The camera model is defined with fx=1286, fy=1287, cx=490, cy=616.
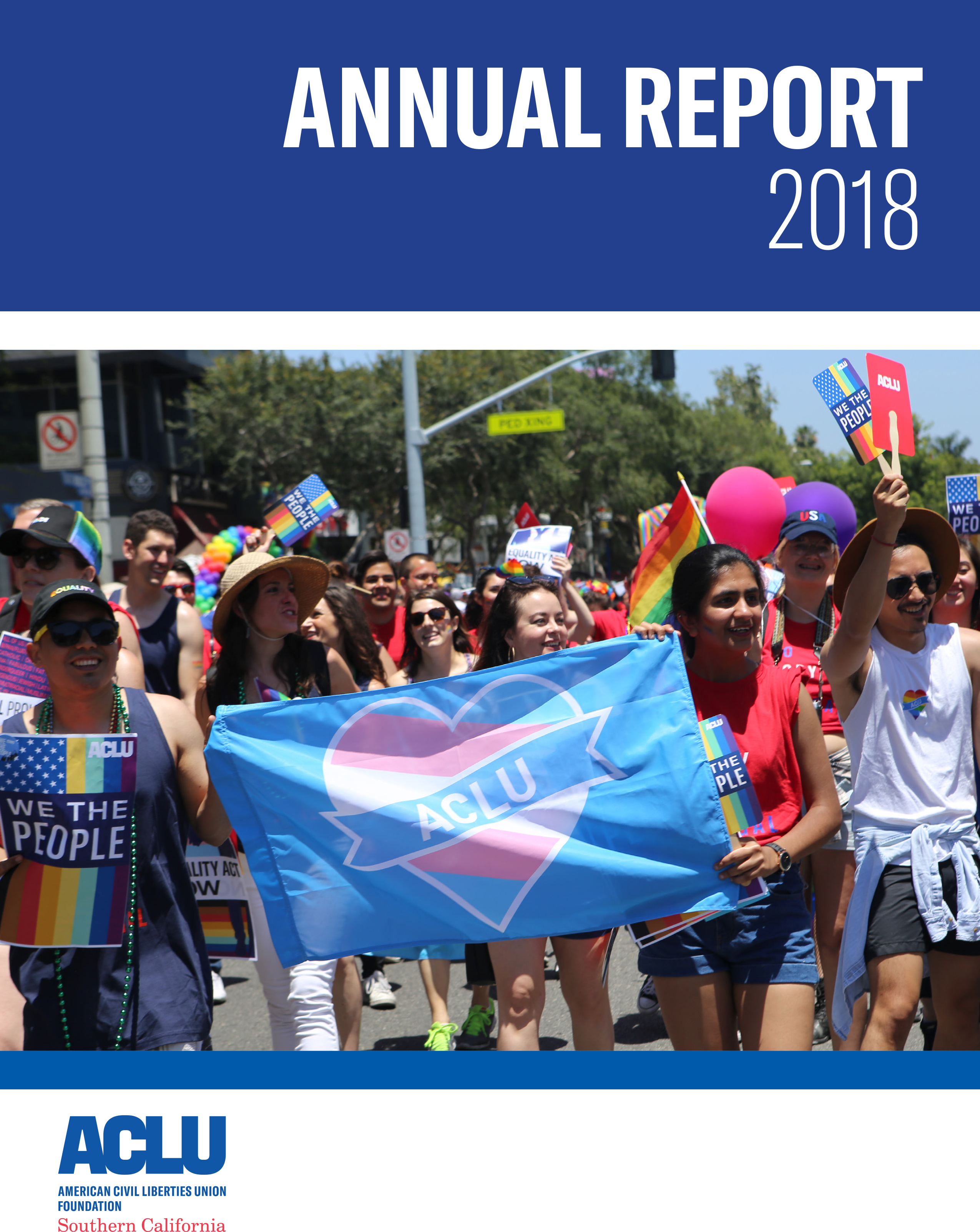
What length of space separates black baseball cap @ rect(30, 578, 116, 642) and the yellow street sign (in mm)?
16483

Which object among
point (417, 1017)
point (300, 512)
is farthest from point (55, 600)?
point (300, 512)

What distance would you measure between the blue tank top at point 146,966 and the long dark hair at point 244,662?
1075 mm

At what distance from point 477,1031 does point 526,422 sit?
15197 millimetres

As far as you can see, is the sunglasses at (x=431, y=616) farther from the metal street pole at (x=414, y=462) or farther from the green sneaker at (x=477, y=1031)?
the metal street pole at (x=414, y=462)

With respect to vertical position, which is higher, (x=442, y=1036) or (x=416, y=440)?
(x=416, y=440)

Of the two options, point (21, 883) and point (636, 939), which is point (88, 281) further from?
point (636, 939)

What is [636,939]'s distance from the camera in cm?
359

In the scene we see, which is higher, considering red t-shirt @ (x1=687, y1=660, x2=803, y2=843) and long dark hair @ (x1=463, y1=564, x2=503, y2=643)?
long dark hair @ (x1=463, y1=564, x2=503, y2=643)

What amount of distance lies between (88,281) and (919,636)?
9.16 ft

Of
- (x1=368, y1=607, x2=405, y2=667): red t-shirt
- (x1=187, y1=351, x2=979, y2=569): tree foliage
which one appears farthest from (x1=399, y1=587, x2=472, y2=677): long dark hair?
(x1=187, y1=351, x2=979, y2=569): tree foliage

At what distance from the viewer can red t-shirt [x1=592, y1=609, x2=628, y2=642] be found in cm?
816

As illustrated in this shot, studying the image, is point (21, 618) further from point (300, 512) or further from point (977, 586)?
point (300, 512)

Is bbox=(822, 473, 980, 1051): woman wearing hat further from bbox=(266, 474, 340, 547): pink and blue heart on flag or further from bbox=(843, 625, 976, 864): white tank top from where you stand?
bbox=(266, 474, 340, 547): pink and blue heart on flag
